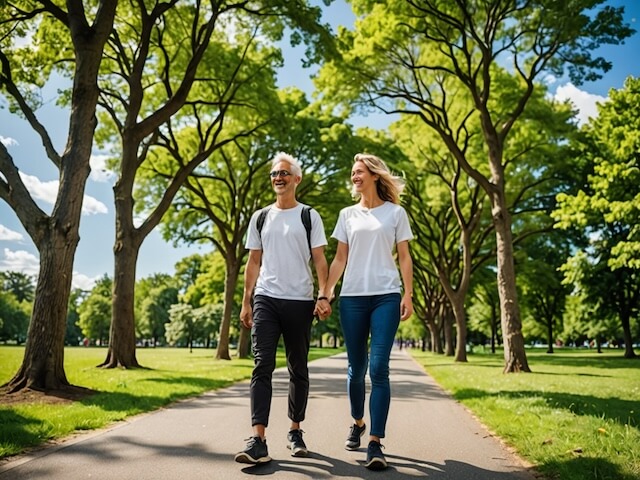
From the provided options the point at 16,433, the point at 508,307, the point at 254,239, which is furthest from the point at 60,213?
the point at 508,307

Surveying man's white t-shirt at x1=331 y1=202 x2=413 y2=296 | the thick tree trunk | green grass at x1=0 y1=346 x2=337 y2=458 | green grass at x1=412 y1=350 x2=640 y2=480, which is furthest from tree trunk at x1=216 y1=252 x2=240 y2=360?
man's white t-shirt at x1=331 y1=202 x2=413 y2=296

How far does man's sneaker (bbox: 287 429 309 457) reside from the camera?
4270 mm

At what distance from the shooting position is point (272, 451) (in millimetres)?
4465

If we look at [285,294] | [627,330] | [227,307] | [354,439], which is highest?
[227,307]

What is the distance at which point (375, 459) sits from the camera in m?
3.82

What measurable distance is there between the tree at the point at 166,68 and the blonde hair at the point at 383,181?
28.5ft

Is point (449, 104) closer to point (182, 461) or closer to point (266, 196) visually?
point (266, 196)

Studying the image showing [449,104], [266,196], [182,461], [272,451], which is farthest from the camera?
[266,196]

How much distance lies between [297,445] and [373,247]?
1.74 metres

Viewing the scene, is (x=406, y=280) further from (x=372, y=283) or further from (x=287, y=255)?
(x=287, y=255)

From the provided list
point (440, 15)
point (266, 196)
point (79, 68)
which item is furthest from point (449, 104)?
point (79, 68)

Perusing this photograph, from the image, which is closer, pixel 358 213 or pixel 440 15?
pixel 358 213

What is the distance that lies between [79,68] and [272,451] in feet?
24.6

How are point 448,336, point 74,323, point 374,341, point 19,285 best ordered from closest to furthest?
point 374,341, point 448,336, point 74,323, point 19,285
